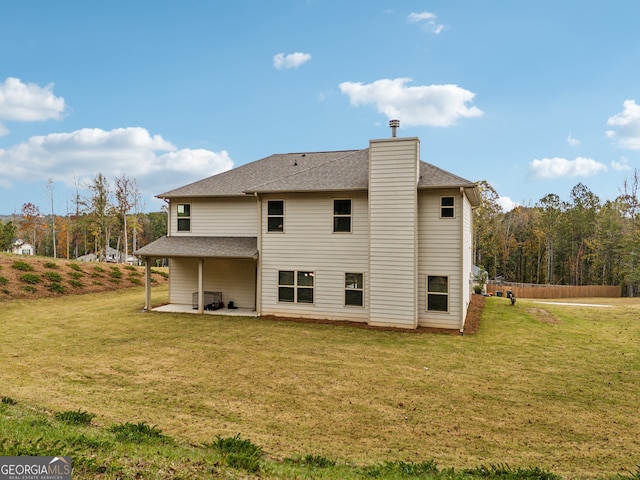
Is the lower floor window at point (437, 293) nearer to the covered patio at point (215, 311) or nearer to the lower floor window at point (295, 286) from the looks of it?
the lower floor window at point (295, 286)

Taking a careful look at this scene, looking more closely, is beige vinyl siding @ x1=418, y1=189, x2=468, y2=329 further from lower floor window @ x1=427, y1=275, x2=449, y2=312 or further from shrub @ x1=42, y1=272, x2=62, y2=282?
shrub @ x1=42, y1=272, x2=62, y2=282

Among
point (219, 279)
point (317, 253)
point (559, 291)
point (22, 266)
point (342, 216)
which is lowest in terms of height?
point (559, 291)

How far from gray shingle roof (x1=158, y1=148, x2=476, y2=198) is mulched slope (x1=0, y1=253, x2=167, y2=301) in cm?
978

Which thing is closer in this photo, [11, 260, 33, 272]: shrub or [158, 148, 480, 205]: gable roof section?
[158, 148, 480, 205]: gable roof section

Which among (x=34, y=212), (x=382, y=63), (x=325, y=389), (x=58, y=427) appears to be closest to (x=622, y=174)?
(x=382, y=63)

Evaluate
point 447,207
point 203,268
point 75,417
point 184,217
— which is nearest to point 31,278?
point 184,217

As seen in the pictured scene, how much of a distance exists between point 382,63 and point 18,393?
20923 millimetres

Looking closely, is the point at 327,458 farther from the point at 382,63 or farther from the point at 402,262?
the point at 382,63

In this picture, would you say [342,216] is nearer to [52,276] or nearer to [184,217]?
[184,217]

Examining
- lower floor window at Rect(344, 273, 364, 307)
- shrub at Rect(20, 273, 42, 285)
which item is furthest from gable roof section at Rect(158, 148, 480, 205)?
shrub at Rect(20, 273, 42, 285)

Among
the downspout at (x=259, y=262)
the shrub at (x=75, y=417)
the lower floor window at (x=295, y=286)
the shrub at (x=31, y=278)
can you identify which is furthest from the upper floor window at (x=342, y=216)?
the shrub at (x=31, y=278)

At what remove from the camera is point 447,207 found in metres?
12.6

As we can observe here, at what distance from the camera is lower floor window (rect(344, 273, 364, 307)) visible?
13664 millimetres

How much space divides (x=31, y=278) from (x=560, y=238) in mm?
53805
